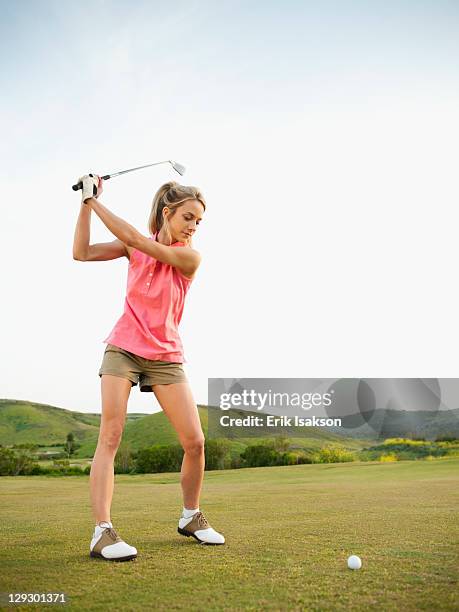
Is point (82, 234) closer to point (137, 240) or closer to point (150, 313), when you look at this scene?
point (137, 240)

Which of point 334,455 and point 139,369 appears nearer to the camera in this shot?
point 139,369

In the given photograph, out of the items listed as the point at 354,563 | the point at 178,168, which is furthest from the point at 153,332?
the point at 354,563

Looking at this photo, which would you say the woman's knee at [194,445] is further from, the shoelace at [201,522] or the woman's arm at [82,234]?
the woman's arm at [82,234]

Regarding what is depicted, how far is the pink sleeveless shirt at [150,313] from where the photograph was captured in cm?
402

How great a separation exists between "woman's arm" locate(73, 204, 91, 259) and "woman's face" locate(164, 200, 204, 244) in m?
0.54

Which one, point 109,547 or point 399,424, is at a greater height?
point 399,424

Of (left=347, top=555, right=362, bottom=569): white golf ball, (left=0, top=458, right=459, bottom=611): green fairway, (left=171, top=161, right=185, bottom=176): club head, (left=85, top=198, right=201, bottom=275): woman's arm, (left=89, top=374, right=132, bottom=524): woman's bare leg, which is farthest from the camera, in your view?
(left=171, top=161, right=185, bottom=176): club head

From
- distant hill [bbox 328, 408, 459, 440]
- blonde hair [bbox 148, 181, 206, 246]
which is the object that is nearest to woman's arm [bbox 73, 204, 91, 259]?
blonde hair [bbox 148, 181, 206, 246]

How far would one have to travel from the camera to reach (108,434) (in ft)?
12.7

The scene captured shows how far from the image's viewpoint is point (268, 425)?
21562 mm

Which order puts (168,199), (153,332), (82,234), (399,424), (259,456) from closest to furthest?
(153,332), (82,234), (168,199), (259,456), (399,424)

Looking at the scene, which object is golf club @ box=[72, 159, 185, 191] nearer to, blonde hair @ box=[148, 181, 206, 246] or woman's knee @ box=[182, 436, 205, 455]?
blonde hair @ box=[148, 181, 206, 246]

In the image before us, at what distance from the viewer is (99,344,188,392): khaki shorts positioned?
3.95 meters

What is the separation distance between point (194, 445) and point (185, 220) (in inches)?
60.6
